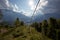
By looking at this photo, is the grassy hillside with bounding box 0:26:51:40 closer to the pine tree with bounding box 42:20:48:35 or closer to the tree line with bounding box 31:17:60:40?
the tree line with bounding box 31:17:60:40

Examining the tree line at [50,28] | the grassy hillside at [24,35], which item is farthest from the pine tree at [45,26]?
the grassy hillside at [24,35]

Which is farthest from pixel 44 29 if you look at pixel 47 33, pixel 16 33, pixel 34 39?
pixel 34 39

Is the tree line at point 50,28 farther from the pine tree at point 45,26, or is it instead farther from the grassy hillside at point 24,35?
the grassy hillside at point 24,35

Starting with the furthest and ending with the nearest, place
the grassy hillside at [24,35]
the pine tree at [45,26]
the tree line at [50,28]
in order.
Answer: the pine tree at [45,26] < the tree line at [50,28] < the grassy hillside at [24,35]

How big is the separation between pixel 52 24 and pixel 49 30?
10.3 ft

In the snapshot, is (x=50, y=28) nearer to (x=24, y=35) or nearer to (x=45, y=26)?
(x=45, y=26)

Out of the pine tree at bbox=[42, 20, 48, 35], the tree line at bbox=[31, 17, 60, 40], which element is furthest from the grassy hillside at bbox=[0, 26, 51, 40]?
the pine tree at bbox=[42, 20, 48, 35]

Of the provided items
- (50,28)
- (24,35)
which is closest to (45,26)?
(50,28)

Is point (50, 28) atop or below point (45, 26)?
below

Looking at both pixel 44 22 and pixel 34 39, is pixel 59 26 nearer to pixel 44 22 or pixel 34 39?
pixel 44 22

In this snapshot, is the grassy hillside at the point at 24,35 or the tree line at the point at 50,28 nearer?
the grassy hillside at the point at 24,35

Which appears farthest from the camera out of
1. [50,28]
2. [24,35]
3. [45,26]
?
[45,26]

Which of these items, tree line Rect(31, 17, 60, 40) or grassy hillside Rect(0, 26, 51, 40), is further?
tree line Rect(31, 17, 60, 40)

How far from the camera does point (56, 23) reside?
48875 millimetres
